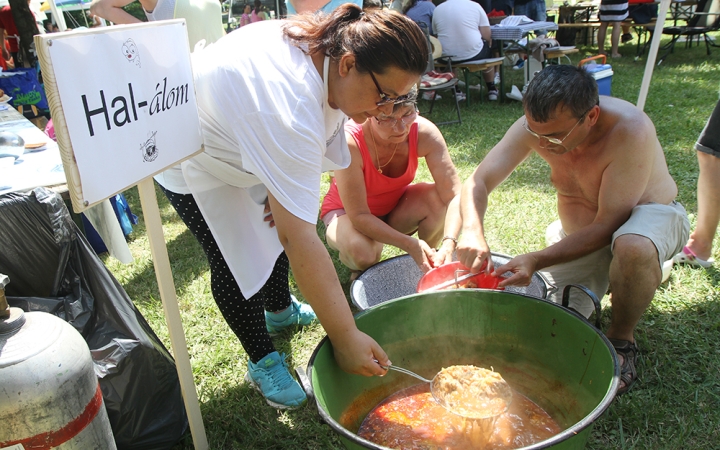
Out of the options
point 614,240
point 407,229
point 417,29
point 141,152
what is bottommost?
point 407,229

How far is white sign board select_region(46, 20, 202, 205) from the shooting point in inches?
45.7

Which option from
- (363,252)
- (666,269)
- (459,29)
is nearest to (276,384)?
(363,252)

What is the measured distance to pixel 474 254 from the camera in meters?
2.11

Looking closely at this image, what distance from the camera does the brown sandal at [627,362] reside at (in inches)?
85.0

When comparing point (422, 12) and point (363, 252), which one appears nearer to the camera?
point (363, 252)

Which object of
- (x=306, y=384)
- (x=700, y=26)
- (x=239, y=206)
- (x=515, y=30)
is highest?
(x=239, y=206)

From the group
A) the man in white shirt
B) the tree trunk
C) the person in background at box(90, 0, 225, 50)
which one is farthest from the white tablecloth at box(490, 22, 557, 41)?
the tree trunk

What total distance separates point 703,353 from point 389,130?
1654 mm

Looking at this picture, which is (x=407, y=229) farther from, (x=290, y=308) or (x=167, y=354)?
(x=167, y=354)

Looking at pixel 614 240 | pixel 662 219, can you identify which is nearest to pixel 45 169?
pixel 614 240

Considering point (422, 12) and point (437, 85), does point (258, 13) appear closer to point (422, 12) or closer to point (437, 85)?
point (422, 12)

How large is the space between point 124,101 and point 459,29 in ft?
19.6

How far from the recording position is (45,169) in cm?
253

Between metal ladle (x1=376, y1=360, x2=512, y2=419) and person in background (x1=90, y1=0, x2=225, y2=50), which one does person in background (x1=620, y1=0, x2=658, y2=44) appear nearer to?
person in background (x1=90, y1=0, x2=225, y2=50)
